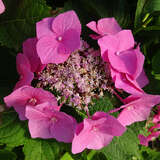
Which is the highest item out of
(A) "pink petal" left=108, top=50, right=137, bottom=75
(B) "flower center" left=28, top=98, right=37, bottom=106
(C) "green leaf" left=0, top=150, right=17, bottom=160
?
(A) "pink petal" left=108, top=50, right=137, bottom=75

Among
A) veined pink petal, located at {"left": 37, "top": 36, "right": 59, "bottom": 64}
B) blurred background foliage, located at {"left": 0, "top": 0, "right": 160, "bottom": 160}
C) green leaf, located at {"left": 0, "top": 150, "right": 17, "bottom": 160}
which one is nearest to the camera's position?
veined pink petal, located at {"left": 37, "top": 36, "right": 59, "bottom": 64}

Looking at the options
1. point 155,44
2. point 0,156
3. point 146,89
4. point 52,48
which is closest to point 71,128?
point 52,48

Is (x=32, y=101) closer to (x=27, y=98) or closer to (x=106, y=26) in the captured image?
(x=27, y=98)

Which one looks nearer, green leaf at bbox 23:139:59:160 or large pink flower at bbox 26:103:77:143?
large pink flower at bbox 26:103:77:143

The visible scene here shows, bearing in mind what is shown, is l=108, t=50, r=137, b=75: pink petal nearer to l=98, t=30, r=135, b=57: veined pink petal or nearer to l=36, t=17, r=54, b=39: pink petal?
l=98, t=30, r=135, b=57: veined pink petal

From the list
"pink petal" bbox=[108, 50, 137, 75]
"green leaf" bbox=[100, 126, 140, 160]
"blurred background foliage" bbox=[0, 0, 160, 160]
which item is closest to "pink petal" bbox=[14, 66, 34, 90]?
"blurred background foliage" bbox=[0, 0, 160, 160]

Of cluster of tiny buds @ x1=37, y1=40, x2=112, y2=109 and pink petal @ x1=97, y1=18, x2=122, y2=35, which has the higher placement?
pink petal @ x1=97, y1=18, x2=122, y2=35

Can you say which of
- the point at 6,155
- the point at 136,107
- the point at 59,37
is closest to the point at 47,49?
the point at 59,37

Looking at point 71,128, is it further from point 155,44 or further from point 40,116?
point 155,44
